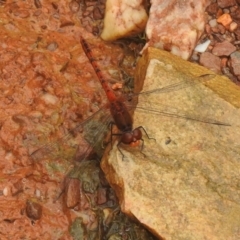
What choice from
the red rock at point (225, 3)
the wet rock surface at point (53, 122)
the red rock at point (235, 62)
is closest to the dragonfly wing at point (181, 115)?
the wet rock surface at point (53, 122)

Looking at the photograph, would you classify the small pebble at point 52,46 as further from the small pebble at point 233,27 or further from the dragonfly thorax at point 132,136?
the small pebble at point 233,27

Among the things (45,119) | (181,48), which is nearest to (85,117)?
(45,119)

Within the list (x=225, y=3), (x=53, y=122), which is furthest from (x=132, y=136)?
(x=225, y=3)

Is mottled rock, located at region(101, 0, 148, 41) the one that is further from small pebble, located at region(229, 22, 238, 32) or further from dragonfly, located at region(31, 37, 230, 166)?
small pebble, located at region(229, 22, 238, 32)

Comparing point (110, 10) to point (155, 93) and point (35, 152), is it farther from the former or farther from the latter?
point (35, 152)

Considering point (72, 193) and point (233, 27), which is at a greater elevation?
point (233, 27)

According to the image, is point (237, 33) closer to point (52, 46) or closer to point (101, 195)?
point (52, 46)

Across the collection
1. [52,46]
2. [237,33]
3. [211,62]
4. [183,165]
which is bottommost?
[183,165]
